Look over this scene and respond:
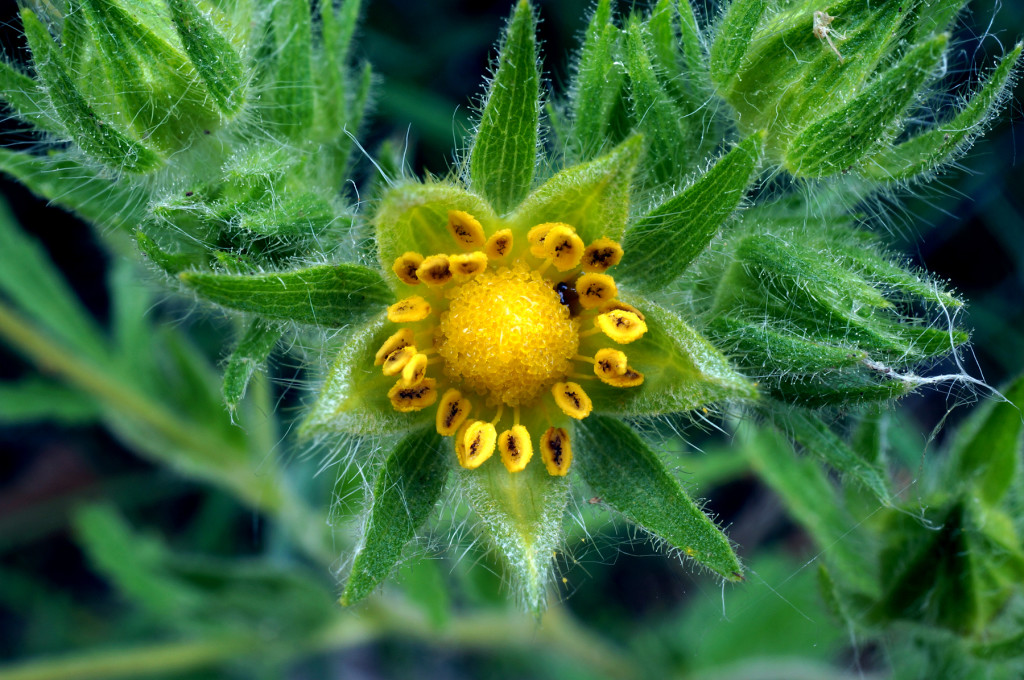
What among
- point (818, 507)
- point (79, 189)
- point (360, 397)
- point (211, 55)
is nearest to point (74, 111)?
point (211, 55)

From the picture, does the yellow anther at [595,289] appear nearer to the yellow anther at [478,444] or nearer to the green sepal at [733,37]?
the yellow anther at [478,444]

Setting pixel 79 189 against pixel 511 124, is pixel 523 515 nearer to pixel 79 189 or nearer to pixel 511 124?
pixel 511 124

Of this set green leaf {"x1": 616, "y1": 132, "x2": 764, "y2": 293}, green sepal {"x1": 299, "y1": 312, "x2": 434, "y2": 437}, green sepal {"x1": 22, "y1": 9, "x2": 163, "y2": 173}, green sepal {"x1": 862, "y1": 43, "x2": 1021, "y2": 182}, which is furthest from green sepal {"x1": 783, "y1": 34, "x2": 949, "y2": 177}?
green sepal {"x1": 22, "y1": 9, "x2": 163, "y2": 173}

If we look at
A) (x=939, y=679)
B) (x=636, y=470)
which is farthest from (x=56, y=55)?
(x=939, y=679)

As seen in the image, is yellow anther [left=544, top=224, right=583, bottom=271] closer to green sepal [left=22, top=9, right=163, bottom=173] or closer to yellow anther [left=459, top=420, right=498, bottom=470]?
yellow anther [left=459, top=420, right=498, bottom=470]

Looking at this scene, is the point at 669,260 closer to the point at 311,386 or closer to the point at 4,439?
the point at 311,386

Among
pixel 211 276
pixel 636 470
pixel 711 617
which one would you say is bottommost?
pixel 711 617

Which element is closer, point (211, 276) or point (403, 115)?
point (211, 276)
